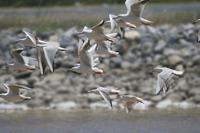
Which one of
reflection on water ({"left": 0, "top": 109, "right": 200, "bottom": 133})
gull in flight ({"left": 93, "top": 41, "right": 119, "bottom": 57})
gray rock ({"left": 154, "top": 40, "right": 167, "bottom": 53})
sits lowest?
reflection on water ({"left": 0, "top": 109, "right": 200, "bottom": 133})

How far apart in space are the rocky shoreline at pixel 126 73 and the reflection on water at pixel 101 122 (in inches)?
28.4

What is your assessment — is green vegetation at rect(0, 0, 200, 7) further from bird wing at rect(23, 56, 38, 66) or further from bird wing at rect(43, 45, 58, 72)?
bird wing at rect(43, 45, 58, 72)

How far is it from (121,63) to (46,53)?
7.39 metres

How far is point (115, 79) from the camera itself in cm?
1503

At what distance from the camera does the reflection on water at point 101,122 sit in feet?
36.7

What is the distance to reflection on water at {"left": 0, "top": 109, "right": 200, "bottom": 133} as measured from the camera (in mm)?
11195

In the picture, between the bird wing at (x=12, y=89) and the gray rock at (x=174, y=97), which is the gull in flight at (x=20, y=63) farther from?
the gray rock at (x=174, y=97)

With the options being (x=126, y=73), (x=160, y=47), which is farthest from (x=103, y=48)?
(x=160, y=47)

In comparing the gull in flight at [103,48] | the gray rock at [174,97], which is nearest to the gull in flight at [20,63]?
the gull in flight at [103,48]

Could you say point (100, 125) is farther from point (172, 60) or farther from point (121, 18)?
point (172, 60)

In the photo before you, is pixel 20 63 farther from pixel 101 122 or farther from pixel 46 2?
pixel 46 2

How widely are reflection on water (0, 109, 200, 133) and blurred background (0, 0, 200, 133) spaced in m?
0.02

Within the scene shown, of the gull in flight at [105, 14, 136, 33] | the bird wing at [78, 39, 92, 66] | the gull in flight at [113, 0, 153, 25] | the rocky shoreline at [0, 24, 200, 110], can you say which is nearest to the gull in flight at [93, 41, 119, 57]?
the bird wing at [78, 39, 92, 66]

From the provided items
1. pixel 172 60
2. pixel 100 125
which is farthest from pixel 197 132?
pixel 172 60
